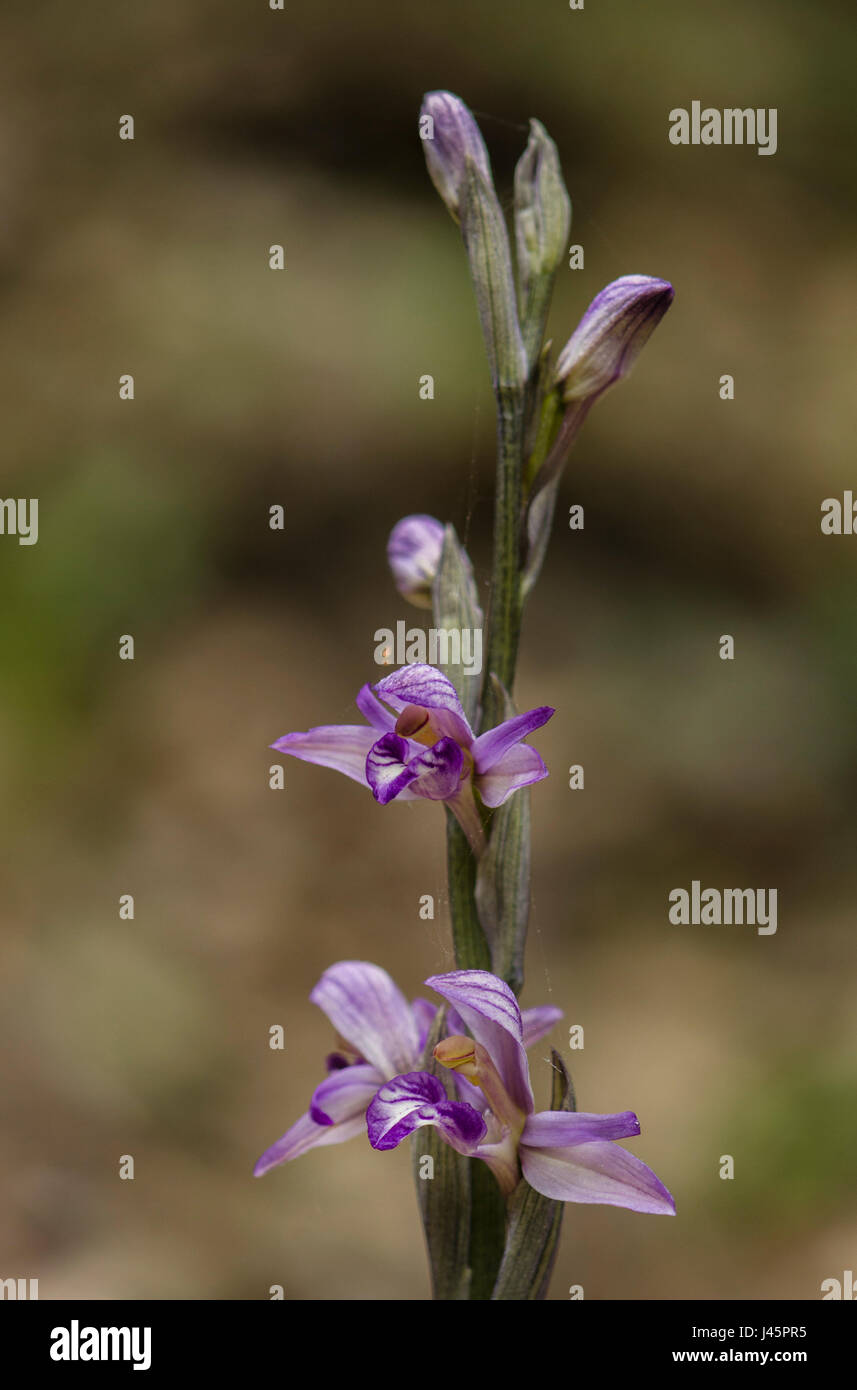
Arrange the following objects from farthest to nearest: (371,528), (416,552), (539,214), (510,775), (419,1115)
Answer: (371,528) → (416,552) → (539,214) → (510,775) → (419,1115)

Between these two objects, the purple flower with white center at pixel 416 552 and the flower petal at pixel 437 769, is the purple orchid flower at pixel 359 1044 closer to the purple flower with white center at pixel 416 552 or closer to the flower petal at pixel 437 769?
the flower petal at pixel 437 769

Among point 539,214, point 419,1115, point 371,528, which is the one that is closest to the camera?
point 419,1115

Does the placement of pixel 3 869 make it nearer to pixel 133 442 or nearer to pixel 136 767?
pixel 136 767

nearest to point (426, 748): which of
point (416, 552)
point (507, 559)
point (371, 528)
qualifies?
point (507, 559)

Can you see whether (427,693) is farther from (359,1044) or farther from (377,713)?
(359,1044)

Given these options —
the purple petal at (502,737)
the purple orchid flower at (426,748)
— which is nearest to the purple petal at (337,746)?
the purple orchid flower at (426,748)

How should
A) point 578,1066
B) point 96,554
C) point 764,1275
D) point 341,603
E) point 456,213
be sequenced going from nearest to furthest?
point 456,213 < point 764,1275 < point 578,1066 < point 96,554 < point 341,603
